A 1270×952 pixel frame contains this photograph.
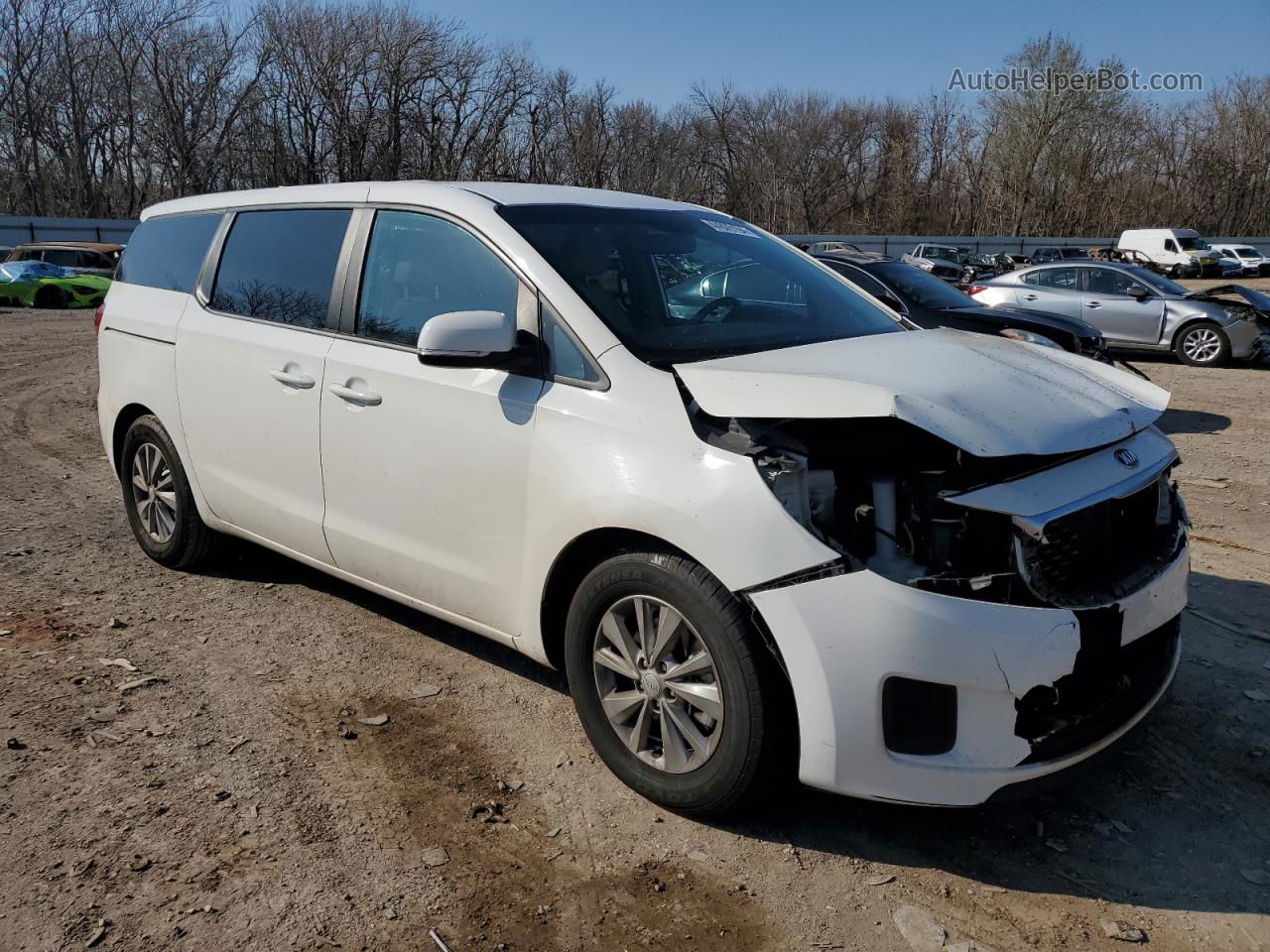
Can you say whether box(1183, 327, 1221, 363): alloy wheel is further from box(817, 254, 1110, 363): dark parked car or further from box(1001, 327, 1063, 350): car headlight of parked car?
box(1001, 327, 1063, 350): car headlight of parked car

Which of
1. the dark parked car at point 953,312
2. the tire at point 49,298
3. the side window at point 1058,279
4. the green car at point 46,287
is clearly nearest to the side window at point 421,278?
the dark parked car at point 953,312

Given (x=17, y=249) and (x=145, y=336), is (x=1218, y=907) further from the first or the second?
(x=17, y=249)

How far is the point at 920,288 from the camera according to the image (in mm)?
10539

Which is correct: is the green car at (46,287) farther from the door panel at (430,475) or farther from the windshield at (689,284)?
the windshield at (689,284)

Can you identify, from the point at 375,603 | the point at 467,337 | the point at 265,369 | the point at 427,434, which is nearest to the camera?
the point at 467,337

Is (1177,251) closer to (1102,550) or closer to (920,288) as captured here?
(920,288)

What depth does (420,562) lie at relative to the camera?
367 cm

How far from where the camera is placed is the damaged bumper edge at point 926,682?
2529 millimetres

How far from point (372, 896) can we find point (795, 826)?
48.7 inches

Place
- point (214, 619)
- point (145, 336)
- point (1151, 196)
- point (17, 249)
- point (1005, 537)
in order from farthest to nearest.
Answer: point (1151, 196)
point (17, 249)
point (145, 336)
point (214, 619)
point (1005, 537)

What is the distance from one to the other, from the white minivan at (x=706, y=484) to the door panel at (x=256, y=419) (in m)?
0.02

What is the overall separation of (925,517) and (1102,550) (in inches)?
25.4

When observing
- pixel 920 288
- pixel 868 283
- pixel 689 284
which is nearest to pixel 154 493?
pixel 689 284

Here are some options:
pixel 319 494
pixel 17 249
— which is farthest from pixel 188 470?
pixel 17 249
